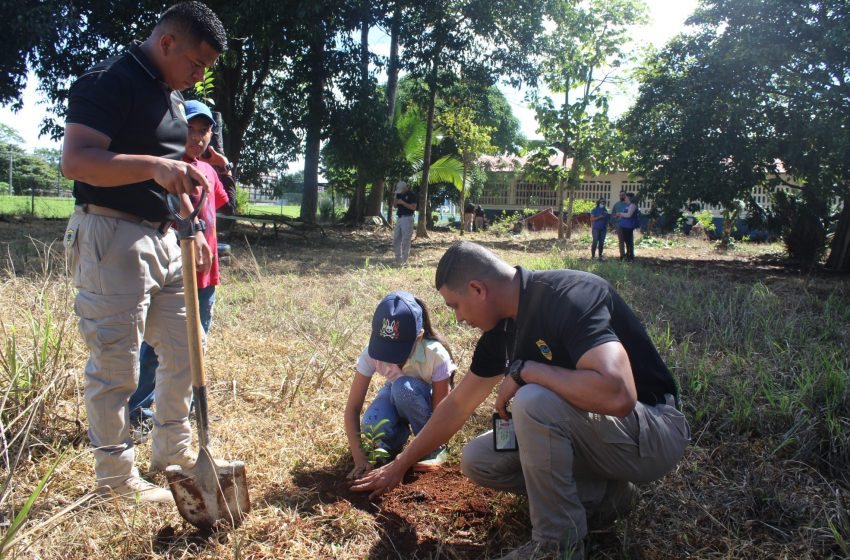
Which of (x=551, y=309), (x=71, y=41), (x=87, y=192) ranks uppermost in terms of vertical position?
(x=71, y=41)

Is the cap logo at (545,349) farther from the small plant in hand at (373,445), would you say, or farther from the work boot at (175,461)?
the work boot at (175,461)

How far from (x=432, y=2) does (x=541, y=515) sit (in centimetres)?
1200

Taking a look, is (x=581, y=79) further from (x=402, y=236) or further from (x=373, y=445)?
(x=373, y=445)

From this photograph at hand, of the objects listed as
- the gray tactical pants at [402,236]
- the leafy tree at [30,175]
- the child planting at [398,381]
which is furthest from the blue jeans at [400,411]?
the leafy tree at [30,175]

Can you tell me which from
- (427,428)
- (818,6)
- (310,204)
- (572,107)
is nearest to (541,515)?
(427,428)

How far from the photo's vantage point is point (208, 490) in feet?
6.32

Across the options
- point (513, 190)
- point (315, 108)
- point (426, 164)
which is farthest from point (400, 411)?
point (513, 190)

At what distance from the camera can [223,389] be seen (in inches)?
129

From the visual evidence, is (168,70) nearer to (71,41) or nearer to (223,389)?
(223,389)

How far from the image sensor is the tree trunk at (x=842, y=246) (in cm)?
909

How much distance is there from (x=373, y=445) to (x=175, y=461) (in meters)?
0.78

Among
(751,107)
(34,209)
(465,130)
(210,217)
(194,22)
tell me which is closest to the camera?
(194,22)

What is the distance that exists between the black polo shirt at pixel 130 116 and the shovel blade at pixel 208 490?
2.99ft

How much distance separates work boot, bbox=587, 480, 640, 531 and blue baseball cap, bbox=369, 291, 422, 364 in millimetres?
933
